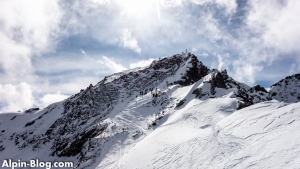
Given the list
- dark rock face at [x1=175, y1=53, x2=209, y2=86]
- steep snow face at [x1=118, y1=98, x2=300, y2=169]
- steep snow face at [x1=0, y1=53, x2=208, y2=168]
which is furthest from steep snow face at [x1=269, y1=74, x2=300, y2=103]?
steep snow face at [x1=118, y1=98, x2=300, y2=169]

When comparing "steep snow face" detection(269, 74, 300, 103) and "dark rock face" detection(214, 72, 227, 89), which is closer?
"dark rock face" detection(214, 72, 227, 89)

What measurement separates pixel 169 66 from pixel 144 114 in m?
36.9

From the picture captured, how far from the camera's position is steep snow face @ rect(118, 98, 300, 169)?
10539 millimetres

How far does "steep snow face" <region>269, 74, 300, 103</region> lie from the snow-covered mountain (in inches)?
11.6

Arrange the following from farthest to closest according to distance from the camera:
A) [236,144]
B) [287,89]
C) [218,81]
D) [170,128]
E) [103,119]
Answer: [287,89] < [103,119] < [218,81] < [170,128] < [236,144]

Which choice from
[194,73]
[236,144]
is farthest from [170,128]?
[194,73]

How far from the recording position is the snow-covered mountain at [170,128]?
1260 centimetres

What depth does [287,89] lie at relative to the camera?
195ft

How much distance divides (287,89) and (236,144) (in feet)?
194

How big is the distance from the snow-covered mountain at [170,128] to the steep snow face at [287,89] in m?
0.29

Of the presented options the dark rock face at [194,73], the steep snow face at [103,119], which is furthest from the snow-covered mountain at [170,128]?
the dark rock face at [194,73]

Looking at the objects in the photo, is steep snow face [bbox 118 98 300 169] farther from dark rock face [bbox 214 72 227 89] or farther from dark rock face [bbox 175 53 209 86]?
dark rock face [bbox 175 53 209 86]

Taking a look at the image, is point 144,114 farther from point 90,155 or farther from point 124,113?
point 90,155

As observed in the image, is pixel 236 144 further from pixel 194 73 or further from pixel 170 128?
pixel 194 73
